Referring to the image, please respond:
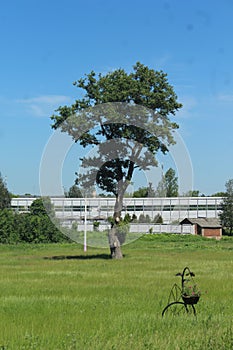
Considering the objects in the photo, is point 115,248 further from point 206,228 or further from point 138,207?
point 206,228

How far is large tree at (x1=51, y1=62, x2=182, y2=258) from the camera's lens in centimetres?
3638

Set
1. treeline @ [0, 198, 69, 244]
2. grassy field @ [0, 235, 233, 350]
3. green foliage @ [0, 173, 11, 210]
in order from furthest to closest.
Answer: green foliage @ [0, 173, 11, 210] < treeline @ [0, 198, 69, 244] < grassy field @ [0, 235, 233, 350]

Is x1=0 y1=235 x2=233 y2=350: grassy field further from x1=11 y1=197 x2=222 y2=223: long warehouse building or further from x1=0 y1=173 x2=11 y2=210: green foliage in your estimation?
x1=0 y1=173 x2=11 y2=210: green foliage

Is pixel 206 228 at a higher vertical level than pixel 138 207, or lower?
lower

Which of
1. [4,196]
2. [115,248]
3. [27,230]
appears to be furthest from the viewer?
[4,196]

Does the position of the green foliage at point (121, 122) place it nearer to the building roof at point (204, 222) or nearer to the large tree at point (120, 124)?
the large tree at point (120, 124)

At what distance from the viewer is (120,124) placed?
119ft

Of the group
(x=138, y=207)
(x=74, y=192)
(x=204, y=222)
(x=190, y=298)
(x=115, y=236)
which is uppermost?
(x=138, y=207)

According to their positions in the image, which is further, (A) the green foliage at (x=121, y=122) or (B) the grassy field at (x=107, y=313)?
(A) the green foliage at (x=121, y=122)

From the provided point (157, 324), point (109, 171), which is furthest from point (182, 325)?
point (109, 171)

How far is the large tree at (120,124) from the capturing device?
36.4 metres

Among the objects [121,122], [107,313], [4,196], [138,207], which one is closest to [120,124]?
[121,122]

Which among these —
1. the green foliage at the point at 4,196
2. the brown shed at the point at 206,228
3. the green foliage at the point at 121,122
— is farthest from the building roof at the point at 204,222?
the green foliage at the point at 121,122

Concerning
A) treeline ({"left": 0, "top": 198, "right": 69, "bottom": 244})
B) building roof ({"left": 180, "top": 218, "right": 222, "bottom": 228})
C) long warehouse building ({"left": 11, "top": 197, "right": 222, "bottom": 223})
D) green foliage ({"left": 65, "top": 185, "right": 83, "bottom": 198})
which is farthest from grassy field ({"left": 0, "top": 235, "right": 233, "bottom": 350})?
building roof ({"left": 180, "top": 218, "right": 222, "bottom": 228})
